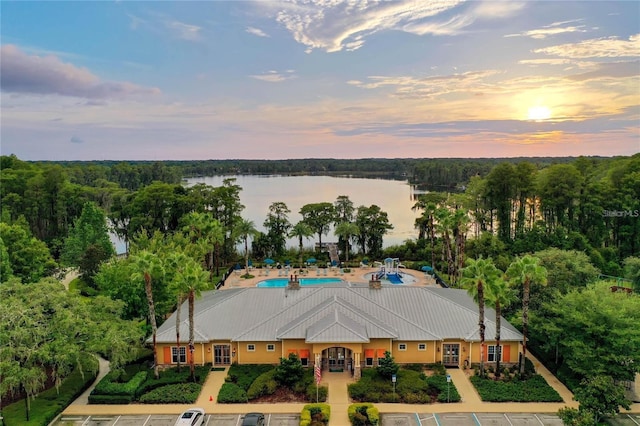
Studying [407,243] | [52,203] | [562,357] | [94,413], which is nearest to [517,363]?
[562,357]

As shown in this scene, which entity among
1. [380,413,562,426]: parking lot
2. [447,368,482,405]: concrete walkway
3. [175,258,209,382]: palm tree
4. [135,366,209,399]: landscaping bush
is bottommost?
[380,413,562,426]: parking lot

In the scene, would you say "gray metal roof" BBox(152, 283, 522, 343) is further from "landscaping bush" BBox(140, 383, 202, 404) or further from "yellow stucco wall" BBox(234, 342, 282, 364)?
"landscaping bush" BBox(140, 383, 202, 404)

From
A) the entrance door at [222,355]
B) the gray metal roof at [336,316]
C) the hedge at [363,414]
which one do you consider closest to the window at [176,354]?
the gray metal roof at [336,316]

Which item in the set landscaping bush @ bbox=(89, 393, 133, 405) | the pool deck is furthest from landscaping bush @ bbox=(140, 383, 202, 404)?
the pool deck

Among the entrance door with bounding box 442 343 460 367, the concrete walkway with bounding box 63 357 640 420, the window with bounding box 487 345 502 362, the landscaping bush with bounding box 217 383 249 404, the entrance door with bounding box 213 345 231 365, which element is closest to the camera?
the concrete walkway with bounding box 63 357 640 420

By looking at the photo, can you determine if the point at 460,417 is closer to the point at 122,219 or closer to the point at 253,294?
the point at 253,294

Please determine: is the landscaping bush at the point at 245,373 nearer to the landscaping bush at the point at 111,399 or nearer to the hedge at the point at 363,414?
the landscaping bush at the point at 111,399

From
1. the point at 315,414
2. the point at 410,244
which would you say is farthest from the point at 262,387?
the point at 410,244
